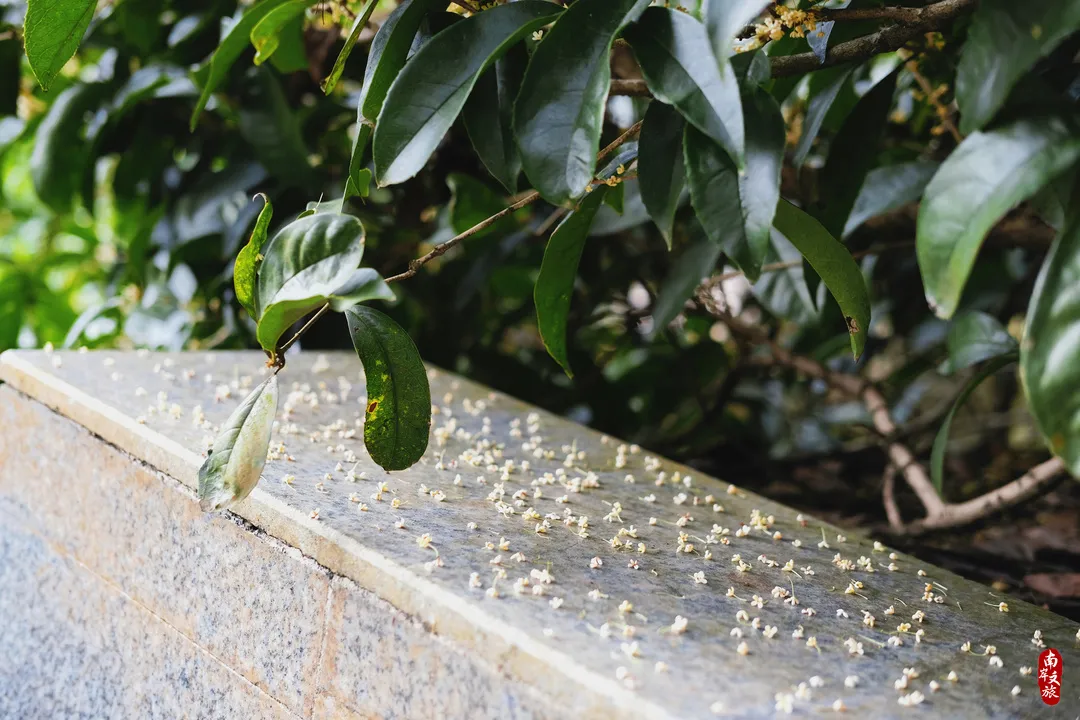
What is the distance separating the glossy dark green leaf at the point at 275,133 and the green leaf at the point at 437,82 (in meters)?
0.65

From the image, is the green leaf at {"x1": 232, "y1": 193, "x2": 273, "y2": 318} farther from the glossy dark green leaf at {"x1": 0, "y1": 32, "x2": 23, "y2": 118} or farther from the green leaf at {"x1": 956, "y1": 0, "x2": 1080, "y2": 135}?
the glossy dark green leaf at {"x1": 0, "y1": 32, "x2": 23, "y2": 118}

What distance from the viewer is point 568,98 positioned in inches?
23.0

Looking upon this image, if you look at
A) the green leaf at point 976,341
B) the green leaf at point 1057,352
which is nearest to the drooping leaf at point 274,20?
the green leaf at point 1057,352

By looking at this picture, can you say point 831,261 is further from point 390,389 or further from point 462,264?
point 462,264

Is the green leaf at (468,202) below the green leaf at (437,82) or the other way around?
below

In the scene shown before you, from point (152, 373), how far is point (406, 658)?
0.61 m

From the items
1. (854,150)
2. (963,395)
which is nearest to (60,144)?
(854,150)

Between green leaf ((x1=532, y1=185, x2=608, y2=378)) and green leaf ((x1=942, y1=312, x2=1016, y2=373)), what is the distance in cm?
44

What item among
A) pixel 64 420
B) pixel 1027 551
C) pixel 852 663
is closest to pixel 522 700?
pixel 852 663

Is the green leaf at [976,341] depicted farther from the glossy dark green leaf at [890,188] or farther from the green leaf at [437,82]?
the green leaf at [437,82]

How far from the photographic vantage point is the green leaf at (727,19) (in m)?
0.54

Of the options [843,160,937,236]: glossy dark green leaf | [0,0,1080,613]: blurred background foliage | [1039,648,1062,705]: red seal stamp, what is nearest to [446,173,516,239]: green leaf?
[0,0,1080,613]: blurred background foliage

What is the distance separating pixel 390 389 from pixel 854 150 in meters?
0.48

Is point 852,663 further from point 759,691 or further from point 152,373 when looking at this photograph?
point 152,373
